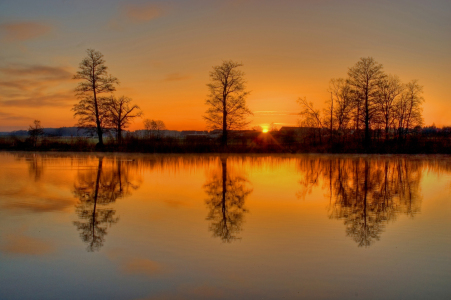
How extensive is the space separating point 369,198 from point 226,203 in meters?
4.93

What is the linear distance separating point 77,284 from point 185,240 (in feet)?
8.16

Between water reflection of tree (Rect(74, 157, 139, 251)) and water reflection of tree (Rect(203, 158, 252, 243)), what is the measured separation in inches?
100

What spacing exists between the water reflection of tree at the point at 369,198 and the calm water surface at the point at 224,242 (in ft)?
0.22

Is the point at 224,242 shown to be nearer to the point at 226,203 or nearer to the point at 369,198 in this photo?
the point at 226,203

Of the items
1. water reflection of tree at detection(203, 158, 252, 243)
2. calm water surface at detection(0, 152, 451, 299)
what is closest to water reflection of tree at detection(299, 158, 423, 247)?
calm water surface at detection(0, 152, 451, 299)

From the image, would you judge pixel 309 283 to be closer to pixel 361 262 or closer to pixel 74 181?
pixel 361 262

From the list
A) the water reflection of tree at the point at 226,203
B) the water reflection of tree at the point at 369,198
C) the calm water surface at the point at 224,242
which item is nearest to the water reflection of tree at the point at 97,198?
the calm water surface at the point at 224,242

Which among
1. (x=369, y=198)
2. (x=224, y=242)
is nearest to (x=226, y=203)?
(x=224, y=242)

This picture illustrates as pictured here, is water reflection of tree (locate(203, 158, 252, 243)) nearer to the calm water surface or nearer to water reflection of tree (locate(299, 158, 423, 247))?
the calm water surface

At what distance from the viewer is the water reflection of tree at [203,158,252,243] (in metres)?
8.35

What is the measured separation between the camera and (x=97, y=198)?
12.2 metres

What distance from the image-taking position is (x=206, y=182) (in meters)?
16.0

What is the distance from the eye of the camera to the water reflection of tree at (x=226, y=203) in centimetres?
835

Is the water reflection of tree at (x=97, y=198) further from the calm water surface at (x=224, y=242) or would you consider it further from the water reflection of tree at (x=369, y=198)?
the water reflection of tree at (x=369, y=198)
